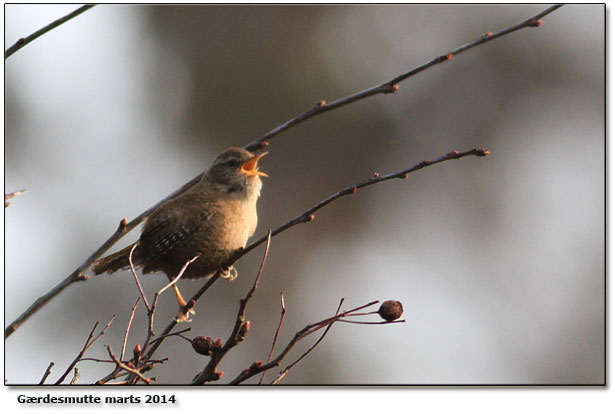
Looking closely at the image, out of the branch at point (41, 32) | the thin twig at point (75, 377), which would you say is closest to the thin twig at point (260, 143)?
the thin twig at point (75, 377)

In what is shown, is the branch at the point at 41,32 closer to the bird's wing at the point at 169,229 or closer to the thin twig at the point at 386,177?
the thin twig at the point at 386,177

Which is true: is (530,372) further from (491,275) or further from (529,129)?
(529,129)

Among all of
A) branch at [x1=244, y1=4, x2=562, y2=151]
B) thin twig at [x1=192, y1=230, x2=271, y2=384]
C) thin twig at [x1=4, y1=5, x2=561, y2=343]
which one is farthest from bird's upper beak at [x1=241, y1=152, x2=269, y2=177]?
thin twig at [x1=192, y1=230, x2=271, y2=384]

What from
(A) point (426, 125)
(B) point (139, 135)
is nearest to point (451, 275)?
(A) point (426, 125)

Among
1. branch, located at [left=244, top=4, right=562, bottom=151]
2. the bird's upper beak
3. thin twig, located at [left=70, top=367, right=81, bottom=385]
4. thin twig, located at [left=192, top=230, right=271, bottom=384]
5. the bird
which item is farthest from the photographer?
the bird's upper beak

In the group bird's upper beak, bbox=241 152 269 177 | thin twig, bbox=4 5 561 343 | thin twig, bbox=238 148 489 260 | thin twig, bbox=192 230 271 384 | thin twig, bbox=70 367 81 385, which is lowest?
bird's upper beak, bbox=241 152 269 177

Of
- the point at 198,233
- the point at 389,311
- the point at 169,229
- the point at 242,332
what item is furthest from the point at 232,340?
the point at 169,229

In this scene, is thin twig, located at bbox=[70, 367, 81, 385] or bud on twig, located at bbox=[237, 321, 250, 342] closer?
bud on twig, located at bbox=[237, 321, 250, 342]

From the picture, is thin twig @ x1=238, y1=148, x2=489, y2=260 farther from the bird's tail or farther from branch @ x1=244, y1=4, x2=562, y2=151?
the bird's tail
